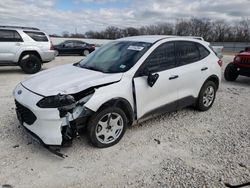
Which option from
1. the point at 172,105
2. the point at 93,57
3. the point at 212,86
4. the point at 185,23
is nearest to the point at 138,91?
→ the point at 172,105

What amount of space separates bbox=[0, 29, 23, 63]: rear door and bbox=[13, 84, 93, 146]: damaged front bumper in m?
6.90

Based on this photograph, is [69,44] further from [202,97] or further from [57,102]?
[57,102]

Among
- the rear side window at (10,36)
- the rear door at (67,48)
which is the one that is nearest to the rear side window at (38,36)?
the rear side window at (10,36)

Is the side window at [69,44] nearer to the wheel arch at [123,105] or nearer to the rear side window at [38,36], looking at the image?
the rear side window at [38,36]

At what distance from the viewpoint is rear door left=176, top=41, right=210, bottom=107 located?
15.3ft

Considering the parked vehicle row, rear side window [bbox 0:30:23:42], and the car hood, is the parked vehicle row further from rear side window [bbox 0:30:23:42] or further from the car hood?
the car hood

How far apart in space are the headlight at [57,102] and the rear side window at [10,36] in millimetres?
7400

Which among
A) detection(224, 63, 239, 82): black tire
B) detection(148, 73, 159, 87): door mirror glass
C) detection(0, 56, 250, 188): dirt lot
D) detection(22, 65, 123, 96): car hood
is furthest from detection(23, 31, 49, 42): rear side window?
detection(148, 73, 159, 87): door mirror glass

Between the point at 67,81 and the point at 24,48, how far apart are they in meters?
7.02

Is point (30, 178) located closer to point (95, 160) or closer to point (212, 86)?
point (95, 160)

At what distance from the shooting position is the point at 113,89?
3619mm

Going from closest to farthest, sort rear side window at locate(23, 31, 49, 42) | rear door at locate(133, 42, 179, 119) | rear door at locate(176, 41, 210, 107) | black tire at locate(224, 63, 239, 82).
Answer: rear door at locate(133, 42, 179, 119) < rear door at locate(176, 41, 210, 107) < black tire at locate(224, 63, 239, 82) < rear side window at locate(23, 31, 49, 42)

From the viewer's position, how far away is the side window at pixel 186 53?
4671 mm

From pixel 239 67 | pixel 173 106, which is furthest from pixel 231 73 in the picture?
pixel 173 106
